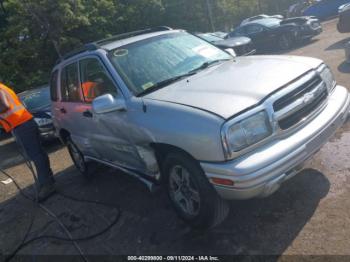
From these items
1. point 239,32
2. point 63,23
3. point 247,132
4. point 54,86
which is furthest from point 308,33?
point 63,23

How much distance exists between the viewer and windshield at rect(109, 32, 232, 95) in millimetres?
4000

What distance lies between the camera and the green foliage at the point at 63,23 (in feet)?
63.8

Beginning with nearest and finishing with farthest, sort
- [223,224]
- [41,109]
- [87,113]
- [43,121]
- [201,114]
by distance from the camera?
[201,114], [223,224], [87,113], [43,121], [41,109]

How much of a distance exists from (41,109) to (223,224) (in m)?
6.91

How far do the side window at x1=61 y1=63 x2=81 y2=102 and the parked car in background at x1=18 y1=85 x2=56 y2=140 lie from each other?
3.52m

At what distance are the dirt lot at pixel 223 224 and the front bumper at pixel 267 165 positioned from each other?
20.5 inches

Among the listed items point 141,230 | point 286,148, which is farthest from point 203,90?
point 141,230

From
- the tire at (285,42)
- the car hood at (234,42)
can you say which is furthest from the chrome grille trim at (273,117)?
the tire at (285,42)

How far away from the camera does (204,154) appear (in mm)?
3113

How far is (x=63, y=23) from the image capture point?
1964cm

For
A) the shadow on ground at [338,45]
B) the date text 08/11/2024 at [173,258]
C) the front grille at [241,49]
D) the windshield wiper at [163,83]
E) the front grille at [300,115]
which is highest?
the windshield wiper at [163,83]

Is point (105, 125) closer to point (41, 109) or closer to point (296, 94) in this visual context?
point (296, 94)

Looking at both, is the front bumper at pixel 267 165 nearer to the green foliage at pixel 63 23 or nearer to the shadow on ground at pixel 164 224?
the shadow on ground at pixel 164 224

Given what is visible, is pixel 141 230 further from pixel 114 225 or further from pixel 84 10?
pixel 84 10
